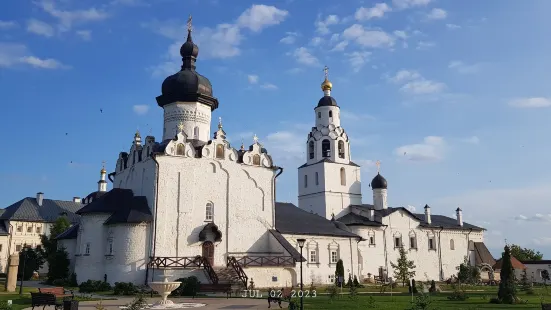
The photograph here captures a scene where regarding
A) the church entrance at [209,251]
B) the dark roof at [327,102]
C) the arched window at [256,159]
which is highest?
the dark roof at [327,102]

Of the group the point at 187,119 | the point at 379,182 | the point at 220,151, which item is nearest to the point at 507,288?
the point at 220,151

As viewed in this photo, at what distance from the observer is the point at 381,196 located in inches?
1848

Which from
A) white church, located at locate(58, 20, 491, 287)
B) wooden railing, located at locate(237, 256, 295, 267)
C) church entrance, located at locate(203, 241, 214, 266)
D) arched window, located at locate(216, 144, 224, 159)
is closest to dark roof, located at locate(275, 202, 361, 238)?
white church, located at locate(58, 20, 491, 287)

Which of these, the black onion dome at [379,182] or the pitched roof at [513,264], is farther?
the pitched roof at [513,264]

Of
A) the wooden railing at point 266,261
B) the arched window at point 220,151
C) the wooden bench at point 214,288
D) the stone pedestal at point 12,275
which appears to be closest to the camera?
the stone pedestal at point 12,275

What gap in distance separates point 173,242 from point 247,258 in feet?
17.1

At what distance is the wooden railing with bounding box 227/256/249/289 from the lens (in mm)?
29614

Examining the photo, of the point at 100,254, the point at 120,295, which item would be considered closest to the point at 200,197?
the point at 100,254

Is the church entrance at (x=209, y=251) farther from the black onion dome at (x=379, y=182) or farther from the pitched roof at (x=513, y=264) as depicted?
the pitched roof at (x=513, y=264)

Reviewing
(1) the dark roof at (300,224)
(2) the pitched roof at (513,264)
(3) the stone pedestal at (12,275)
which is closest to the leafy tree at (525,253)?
(2) the pitched roof at (513,264)

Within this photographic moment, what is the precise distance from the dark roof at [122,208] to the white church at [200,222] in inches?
2.4

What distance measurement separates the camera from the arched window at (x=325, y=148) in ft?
159

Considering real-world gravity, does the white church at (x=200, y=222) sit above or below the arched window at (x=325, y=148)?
below

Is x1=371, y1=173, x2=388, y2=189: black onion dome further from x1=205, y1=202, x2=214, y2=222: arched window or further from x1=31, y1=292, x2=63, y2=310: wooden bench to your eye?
x1=31, y1=292, x2=63, y2=310: wooden bench
